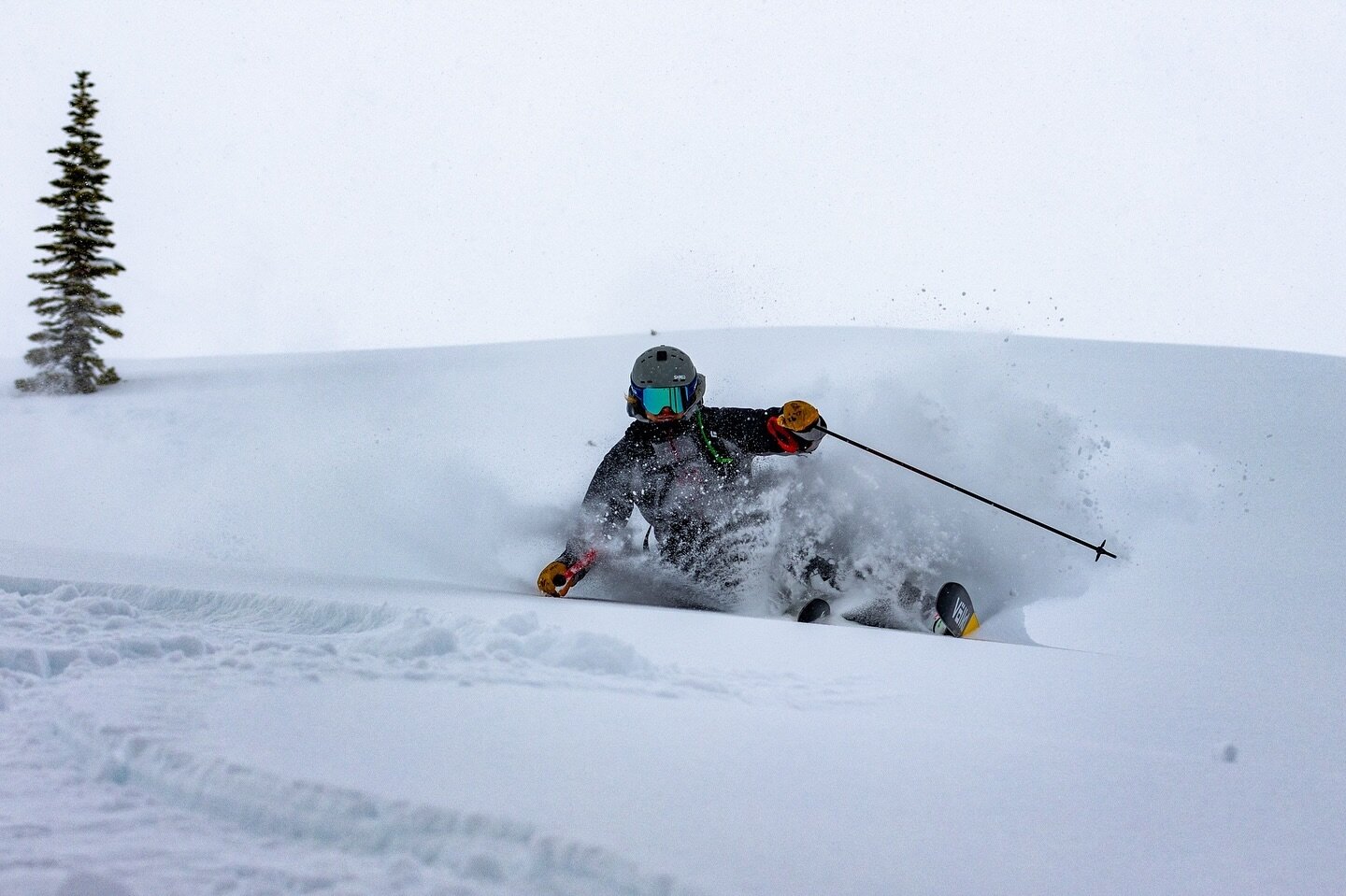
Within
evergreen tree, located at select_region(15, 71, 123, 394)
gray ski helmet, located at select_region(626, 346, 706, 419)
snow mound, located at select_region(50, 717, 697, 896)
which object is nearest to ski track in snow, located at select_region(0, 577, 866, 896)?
snow mound, located at select_region(50, 717, 697, 896)

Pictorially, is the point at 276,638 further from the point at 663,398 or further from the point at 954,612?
the point at 954,612

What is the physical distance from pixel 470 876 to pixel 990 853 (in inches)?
36.6

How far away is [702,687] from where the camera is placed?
2.11 meters

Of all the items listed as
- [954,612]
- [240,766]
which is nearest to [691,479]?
[954,612]

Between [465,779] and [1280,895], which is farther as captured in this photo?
[465,779]

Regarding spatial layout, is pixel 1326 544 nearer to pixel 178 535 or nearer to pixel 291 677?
pixel 291 677

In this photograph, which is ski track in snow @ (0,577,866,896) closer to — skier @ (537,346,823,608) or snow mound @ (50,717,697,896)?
snow mound @ (50,717,697,896)

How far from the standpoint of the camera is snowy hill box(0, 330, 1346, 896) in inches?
55.2

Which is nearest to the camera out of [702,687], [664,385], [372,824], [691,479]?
[372,824]

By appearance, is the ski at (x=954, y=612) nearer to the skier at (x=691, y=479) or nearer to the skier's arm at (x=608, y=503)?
the skier at (x=691, y=479)

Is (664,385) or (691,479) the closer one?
(664,385)

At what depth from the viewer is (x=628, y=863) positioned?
132cm

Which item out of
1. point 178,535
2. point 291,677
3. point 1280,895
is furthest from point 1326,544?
point 178,535

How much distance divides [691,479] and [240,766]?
102 inches
